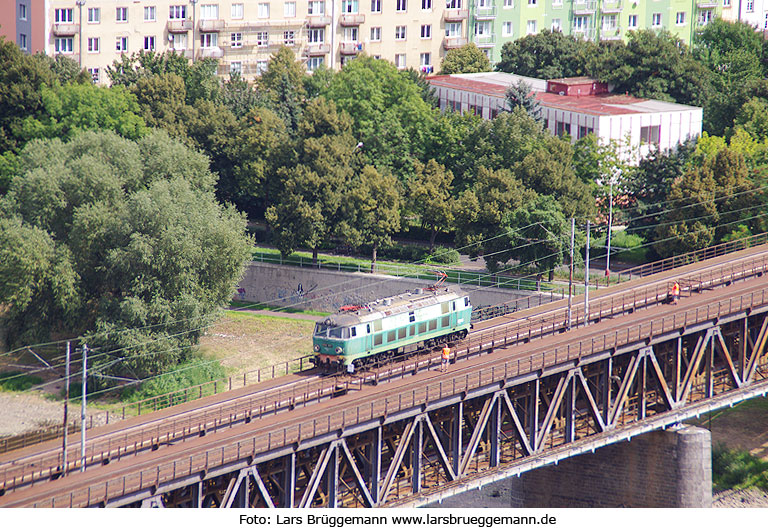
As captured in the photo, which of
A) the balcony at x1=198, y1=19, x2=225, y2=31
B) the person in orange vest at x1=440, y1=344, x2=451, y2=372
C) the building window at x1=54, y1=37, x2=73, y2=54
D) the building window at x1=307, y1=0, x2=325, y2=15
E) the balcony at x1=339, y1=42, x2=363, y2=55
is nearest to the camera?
the person in orange vest at x1=440, y1=344, x2=451, y2=372

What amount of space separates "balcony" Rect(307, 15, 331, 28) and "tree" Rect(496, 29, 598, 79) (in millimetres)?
23892

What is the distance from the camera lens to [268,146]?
405 ft

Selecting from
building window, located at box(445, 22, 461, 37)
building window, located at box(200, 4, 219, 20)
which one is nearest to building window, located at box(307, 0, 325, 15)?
building window, located at box(200, 4, 219, 20)

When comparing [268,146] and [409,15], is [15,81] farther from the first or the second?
[409,15]

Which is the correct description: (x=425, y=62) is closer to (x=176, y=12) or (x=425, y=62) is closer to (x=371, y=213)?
(x=176, y=12)

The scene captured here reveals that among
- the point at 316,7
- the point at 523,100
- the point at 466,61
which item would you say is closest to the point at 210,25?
the point at 316,7

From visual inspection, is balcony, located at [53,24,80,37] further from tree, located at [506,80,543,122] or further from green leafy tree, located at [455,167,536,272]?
green leafy tree, located at [455,167,536,272]

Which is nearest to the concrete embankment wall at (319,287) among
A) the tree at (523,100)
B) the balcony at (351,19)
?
the tree at (523,100)

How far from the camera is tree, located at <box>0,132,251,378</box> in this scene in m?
97.4

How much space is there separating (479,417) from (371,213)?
4765 centimetres

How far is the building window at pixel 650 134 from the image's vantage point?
13050 cm

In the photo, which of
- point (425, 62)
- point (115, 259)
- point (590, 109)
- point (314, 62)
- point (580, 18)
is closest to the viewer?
point (115, 259)

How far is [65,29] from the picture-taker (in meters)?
156

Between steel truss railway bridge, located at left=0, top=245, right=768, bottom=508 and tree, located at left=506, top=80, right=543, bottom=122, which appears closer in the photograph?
steel truss railway bridge, located at left=0, top=245, right=768, bottom=508
